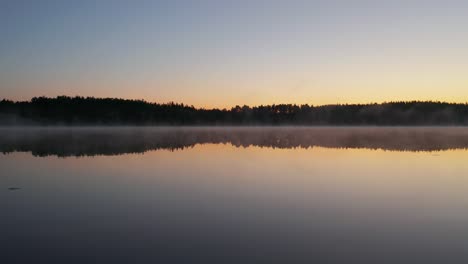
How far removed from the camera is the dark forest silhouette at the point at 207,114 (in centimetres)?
12462

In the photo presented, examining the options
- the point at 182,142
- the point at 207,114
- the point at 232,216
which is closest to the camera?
the point at 232,216

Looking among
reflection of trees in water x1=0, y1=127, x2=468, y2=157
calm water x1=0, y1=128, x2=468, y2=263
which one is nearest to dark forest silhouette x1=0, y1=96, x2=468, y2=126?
reflection of trees in water x1=0, y1=127, x2=468, y2=157

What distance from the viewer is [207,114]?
161m

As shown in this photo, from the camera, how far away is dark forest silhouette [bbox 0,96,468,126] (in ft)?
409

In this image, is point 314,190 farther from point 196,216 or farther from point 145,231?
point 145,231

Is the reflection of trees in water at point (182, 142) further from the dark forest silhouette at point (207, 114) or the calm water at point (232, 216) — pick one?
the dark forest silhouette at point (207, 114)

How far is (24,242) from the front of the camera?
6949 millimetres

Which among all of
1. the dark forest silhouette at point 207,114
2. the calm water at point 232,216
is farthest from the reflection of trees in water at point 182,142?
the dark forest silhouette at point 207,114

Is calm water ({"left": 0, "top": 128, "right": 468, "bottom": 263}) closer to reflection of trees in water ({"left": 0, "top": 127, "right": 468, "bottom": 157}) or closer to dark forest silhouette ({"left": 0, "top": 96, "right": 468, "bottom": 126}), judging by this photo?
reflection of trees in water ({"left": 0, "top": 127, "right": 468, "bottom": 157})

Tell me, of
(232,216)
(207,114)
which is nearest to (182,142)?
(232,216)

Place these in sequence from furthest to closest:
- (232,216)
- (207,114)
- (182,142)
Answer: (207,114), (182,142), (232,216)

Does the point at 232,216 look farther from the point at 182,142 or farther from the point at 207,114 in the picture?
the point at 207,114

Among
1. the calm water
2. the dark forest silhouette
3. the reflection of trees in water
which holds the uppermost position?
the dark forest silhouette

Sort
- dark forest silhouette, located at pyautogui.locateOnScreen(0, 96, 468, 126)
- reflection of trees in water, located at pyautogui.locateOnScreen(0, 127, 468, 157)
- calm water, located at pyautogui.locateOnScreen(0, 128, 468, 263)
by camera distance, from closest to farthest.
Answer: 1. calm water, located at pyautogui.locateOnScreen(0, 128, 468, 263)
2. reflection of trees in water, located at pyautogui.locateOnScreen(0, 127, 468, 157)
3. dark forest silhouette, located at pyautogui.locateOnScreen(0, 96, 468, 126)
